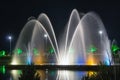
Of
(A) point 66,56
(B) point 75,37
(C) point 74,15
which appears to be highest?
(C) point 74,15

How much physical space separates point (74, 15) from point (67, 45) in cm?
410

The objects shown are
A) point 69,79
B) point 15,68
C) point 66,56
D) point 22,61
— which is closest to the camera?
point 69,79

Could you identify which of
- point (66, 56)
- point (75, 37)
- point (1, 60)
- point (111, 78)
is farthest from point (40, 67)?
point (111, 78)

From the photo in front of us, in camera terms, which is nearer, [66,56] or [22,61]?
[66,56]

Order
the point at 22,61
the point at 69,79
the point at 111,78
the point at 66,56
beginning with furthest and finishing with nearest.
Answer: the point at 22,61 → the point at 66,56 → the point at 69,79 → the point at 111,78

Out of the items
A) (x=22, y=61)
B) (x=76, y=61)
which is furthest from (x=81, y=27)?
(x=22, y=61)

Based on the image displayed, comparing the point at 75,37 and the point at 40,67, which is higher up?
the point at 75,37

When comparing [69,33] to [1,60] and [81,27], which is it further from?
[1,60]

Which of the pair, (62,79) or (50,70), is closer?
(62,79)

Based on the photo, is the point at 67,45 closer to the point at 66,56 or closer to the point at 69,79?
the point at 66,56

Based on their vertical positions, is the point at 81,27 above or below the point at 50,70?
above

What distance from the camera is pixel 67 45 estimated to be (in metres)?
42.7

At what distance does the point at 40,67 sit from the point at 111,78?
21.4 metres

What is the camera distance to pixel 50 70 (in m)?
34.7
